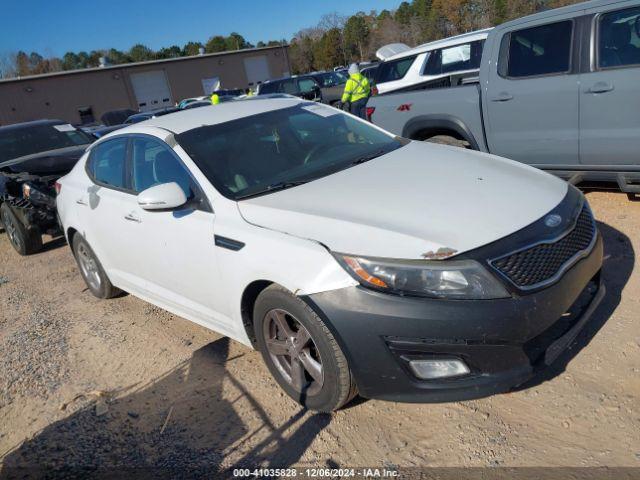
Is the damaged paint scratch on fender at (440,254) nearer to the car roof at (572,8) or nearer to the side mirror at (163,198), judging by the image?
the side mirror at (163,198)

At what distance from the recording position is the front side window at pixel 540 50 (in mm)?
4840

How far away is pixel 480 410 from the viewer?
2.71 m

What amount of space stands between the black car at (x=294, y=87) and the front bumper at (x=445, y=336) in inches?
639

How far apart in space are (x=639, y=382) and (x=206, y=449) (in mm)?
2275

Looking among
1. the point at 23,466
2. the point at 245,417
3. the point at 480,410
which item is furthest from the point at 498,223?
the point at 23,466

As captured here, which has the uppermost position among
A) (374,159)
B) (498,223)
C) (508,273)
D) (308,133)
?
(308,133)

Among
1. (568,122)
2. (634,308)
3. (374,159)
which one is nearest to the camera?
(634,308)

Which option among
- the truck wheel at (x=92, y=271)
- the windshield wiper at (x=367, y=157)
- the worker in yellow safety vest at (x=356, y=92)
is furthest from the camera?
the worker in yellow safety vest at (x=356, y=92)

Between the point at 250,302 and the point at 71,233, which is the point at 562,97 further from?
the point at 71,233

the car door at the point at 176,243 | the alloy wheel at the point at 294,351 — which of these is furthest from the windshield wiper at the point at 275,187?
the alloy wheel at the point at 294,351

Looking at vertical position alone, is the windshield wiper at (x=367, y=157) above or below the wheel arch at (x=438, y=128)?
above

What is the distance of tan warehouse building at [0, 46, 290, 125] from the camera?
3631cm

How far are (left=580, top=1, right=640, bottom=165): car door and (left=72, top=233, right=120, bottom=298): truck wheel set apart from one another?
4555mm

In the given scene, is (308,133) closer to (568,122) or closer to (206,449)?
(206,449)
